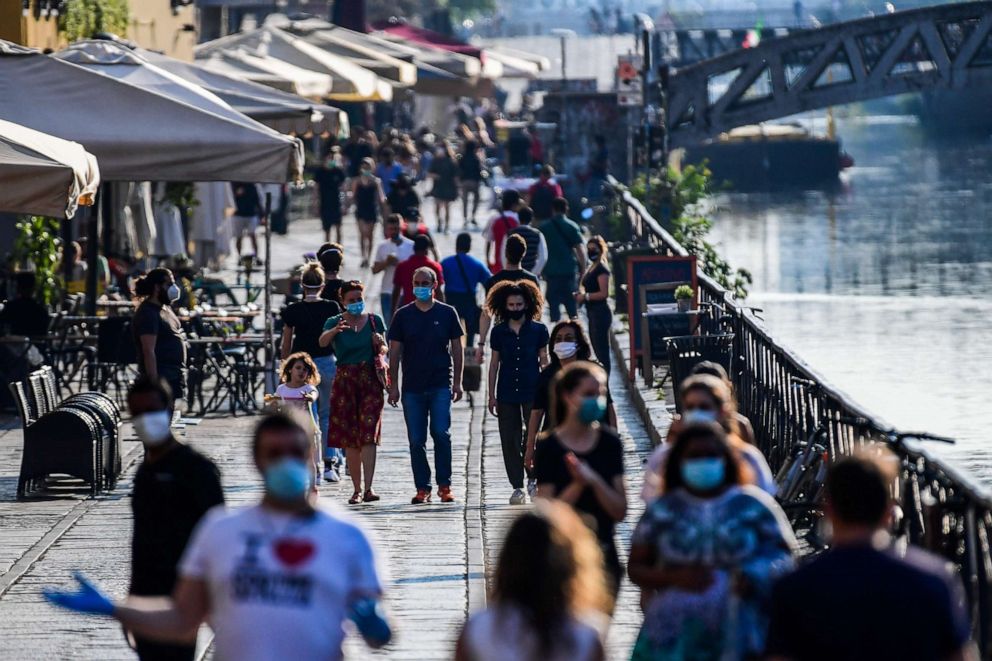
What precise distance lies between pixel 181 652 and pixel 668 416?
8924 mm

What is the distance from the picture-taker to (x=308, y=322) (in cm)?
1405

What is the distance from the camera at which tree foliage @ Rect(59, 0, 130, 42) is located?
2364 centimetres

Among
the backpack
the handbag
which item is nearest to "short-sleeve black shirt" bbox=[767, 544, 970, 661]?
the handbag

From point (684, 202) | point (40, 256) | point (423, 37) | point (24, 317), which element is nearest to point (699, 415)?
point (24, 317)

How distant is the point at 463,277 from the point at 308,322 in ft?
14.1

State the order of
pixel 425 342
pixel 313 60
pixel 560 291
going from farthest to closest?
pixel 313 60 < pixel 560 291 < pixel 425 342

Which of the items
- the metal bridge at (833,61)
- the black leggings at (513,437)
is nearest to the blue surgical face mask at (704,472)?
the black leggings at (513,437)

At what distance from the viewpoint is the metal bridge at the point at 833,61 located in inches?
2066

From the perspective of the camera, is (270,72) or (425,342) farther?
(270,72)

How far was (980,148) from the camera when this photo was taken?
9300 cm

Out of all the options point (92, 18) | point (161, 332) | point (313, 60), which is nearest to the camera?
point (161, 332)

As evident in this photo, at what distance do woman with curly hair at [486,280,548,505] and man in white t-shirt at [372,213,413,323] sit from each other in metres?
6.30

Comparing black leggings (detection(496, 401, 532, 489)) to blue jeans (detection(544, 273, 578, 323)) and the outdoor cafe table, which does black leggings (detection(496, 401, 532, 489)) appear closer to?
the outdoor cafe table

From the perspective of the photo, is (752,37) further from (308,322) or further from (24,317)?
(308,322)
